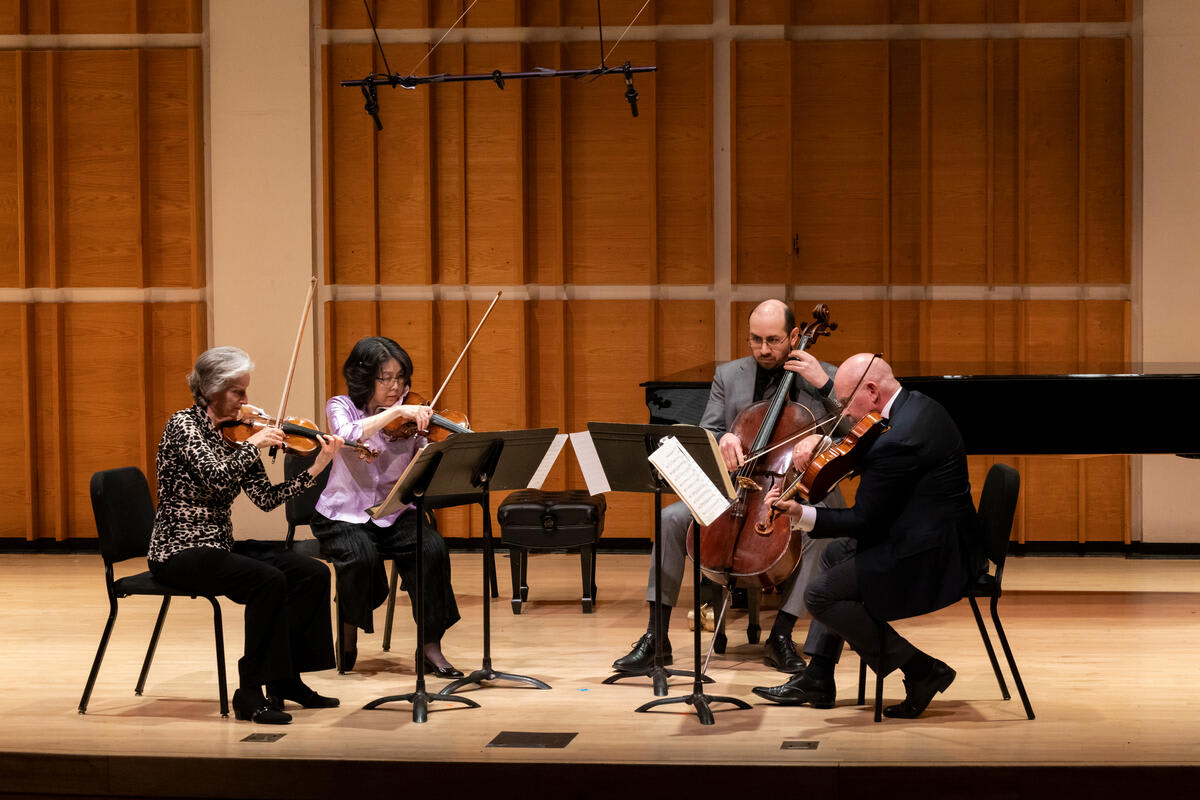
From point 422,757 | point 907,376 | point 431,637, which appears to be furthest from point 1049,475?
point 422,757

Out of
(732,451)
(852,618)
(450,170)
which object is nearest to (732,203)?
(450,170)

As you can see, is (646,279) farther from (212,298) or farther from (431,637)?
(431,637)

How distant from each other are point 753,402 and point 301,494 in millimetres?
1716

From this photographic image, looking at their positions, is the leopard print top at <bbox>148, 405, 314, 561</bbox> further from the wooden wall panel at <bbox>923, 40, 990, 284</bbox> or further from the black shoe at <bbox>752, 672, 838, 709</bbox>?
the wooden wall panel at <bbox>923, 40, 990, 284</bbox>

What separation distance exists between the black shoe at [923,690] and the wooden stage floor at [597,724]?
2.8 inches

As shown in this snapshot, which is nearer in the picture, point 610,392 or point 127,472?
point 127,472

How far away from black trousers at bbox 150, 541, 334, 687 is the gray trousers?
115 cm

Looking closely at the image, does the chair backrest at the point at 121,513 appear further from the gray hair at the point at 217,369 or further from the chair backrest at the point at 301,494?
the chair backrest at the point at 301,494

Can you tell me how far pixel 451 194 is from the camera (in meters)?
7.06

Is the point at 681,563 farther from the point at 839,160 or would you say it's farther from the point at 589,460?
the point at 839,160

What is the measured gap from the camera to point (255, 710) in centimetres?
396

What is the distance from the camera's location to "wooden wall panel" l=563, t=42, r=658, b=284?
700 centimetres

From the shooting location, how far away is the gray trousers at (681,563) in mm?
4613

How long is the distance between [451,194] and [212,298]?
4.54ft
